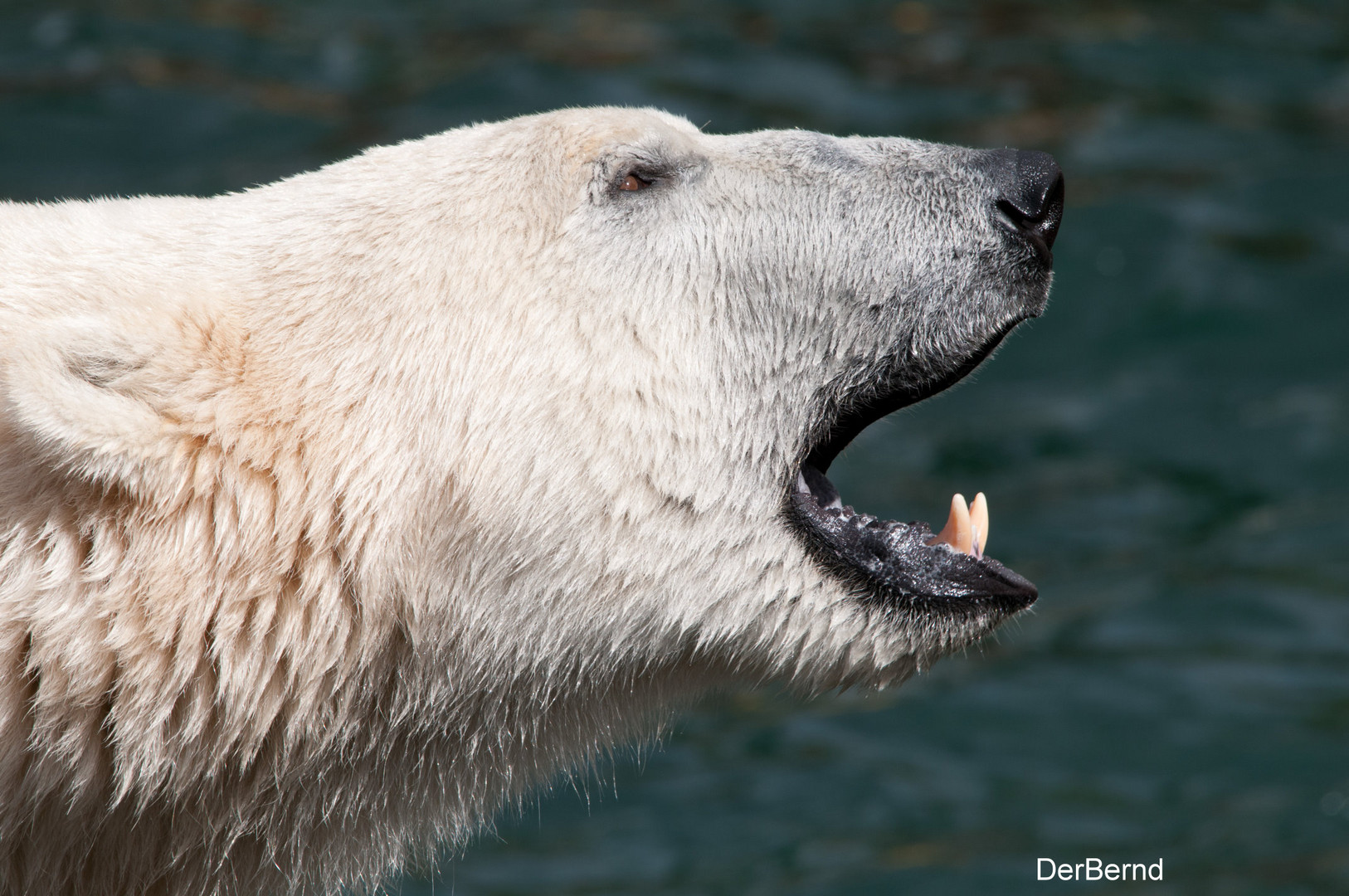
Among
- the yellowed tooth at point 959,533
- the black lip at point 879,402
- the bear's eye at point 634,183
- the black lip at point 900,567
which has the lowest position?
the black lip at point 900,567

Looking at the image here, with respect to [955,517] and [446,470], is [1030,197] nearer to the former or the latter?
[955,517]

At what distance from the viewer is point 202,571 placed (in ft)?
7.29

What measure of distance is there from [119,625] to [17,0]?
318 inches

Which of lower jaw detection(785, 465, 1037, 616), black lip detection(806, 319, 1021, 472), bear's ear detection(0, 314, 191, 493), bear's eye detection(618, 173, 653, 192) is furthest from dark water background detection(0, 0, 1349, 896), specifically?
bear's ear detection(0, 314, 191, 493)

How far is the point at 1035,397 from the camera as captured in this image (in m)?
7.28

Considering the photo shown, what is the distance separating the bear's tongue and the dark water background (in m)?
0.54

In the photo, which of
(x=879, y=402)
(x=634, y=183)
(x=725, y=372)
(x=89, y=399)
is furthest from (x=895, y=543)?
(x=89, y=399)

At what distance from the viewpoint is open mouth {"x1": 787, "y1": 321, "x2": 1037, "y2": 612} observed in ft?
8.65

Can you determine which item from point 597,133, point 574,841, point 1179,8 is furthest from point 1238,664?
point 1179,8

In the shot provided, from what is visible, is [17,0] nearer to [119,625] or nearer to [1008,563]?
[1008,563]

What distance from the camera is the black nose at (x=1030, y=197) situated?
9.05 ft

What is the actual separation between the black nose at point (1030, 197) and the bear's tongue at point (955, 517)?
1.66ft

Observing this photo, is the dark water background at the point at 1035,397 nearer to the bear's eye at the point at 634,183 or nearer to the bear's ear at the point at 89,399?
the bear's eye at the point at 634,183

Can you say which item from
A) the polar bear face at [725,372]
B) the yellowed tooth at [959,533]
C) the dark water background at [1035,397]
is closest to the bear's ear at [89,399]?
the polar bear face at [725,372]
